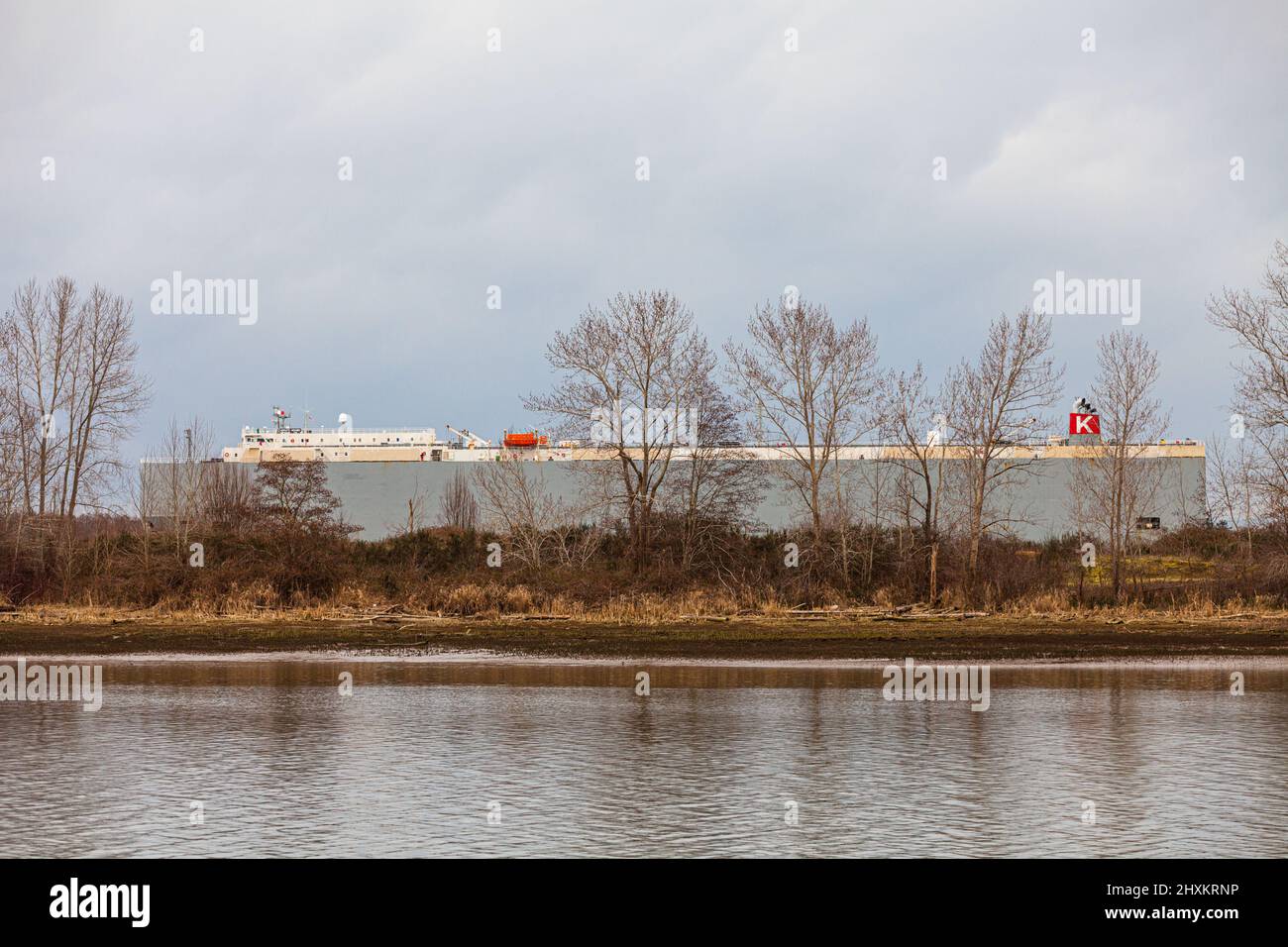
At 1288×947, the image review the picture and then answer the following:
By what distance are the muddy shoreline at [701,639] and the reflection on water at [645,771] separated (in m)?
5.05

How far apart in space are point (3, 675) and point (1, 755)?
341 inches

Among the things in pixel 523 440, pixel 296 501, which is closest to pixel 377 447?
pixel 523 440

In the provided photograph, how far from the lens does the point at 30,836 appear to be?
9.23 m

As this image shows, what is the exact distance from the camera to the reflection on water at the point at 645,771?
9.22 meters

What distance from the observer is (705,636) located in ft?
87.4

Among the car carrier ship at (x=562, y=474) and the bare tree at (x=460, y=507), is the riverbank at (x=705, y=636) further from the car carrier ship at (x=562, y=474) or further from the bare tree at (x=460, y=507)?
the bare tree at (x=460, y=507)

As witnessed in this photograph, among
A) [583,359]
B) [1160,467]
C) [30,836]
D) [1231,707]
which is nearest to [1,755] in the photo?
[30,836]

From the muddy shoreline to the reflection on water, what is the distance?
199 inches

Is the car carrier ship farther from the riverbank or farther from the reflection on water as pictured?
the reflection on water

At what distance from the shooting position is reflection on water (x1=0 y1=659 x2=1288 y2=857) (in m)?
9.22

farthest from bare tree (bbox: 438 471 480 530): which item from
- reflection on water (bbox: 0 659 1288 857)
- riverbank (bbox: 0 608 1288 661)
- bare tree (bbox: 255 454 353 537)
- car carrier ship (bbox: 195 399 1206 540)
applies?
reflection on water (bbox: 0 659 1288 857)

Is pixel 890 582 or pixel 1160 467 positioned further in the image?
pixel 1160 467
